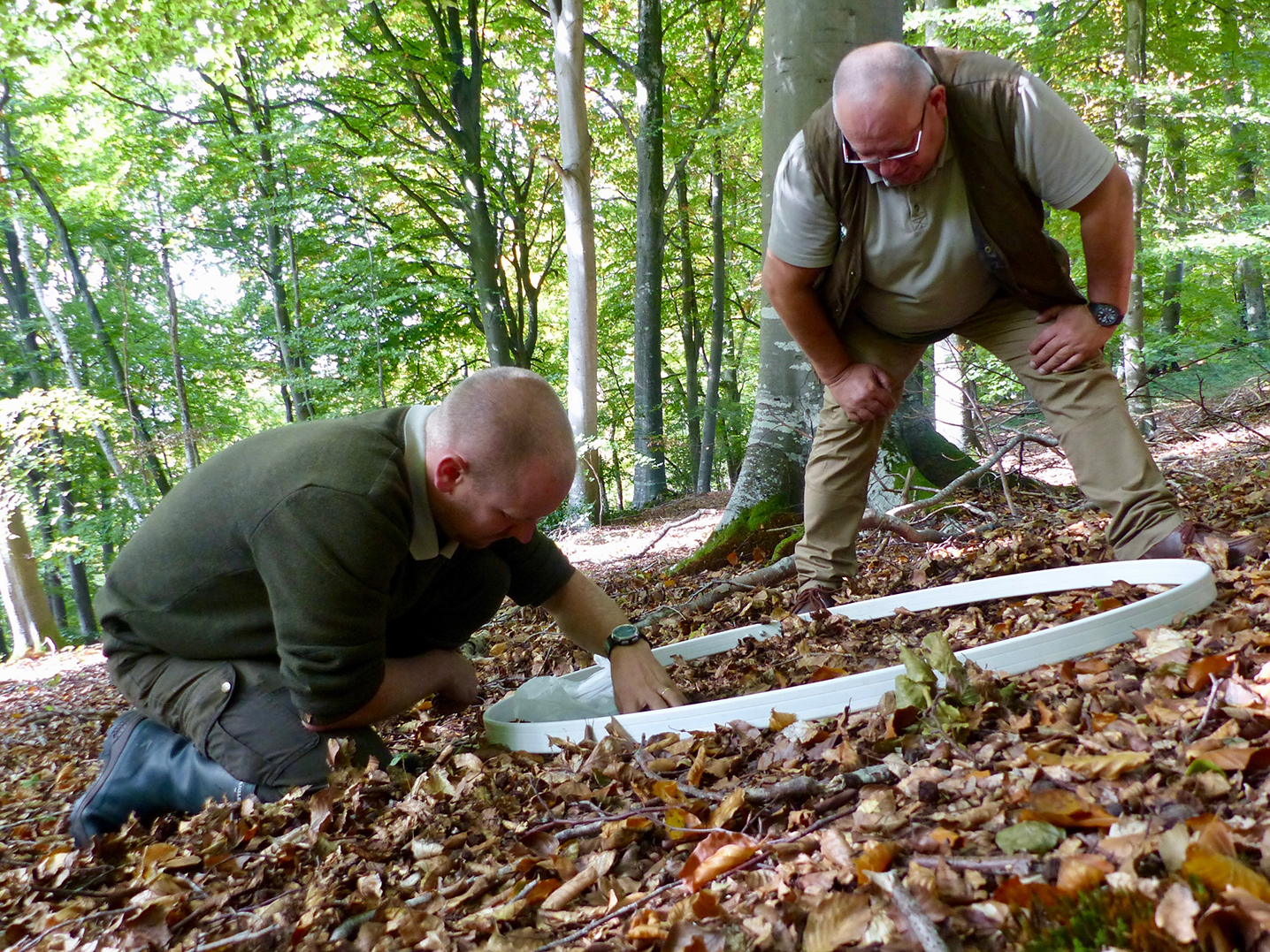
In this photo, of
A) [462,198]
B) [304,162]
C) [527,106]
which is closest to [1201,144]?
[527,106]

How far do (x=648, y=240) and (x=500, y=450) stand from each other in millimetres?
10978

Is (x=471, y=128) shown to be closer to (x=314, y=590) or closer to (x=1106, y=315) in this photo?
(x=1106, y=315)

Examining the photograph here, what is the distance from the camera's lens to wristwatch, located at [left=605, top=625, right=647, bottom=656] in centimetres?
283

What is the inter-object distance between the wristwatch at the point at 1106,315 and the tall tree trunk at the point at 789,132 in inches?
67.5

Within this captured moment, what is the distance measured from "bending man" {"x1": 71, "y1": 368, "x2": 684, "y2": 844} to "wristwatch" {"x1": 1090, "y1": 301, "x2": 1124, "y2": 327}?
1973 millimetres

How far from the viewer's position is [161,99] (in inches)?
552

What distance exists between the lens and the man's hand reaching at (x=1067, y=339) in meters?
2.87

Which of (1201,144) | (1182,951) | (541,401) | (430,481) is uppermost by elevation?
(1201,144)

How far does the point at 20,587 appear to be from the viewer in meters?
12.8

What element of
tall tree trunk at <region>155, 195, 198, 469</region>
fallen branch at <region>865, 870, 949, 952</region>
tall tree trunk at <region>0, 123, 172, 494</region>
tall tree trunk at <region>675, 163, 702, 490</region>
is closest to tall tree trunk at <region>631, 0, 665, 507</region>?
tall tree trunk at <region>675, 163, 702, 490</region>

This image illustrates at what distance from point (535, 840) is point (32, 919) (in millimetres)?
1172

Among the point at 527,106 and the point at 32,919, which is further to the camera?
the point at 527,106

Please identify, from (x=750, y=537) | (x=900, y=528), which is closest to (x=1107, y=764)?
(x=900, y=528)

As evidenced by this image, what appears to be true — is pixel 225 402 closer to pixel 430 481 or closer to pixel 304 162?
pixel 304 162
